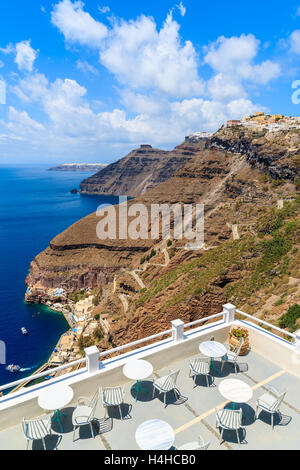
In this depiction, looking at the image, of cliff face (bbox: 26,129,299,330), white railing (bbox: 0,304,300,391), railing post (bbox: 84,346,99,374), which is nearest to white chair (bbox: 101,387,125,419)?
railing post (bbox: 84,346,99,374)

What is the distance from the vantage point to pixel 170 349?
31.7 feet

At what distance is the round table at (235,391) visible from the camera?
24.8 feet

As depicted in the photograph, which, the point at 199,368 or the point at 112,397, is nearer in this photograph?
the point at 112,397

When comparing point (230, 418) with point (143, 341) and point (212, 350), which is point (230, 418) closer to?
point (212, 350)

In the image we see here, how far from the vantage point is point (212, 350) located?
9461mm

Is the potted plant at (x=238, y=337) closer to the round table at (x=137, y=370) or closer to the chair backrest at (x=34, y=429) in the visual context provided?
the round table at (x=137, y=370)

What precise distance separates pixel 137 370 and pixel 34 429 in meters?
2.92

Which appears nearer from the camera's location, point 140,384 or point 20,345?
point 140,384

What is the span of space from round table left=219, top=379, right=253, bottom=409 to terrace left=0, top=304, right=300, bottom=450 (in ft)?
1.96

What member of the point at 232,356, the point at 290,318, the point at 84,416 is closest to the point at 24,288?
the point at 290,318

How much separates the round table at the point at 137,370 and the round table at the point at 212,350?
76.6 inches

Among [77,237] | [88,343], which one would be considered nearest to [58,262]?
[77,237]

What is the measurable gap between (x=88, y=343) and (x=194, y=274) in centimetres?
2185
